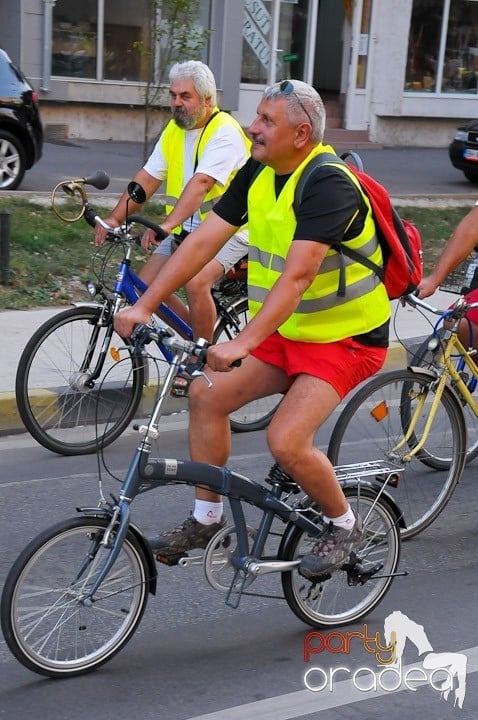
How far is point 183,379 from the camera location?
12.4ft

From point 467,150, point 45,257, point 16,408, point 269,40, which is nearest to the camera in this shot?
point 16,408

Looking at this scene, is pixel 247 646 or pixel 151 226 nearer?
pixel 247 646

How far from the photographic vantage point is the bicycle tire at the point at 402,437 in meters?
4.88

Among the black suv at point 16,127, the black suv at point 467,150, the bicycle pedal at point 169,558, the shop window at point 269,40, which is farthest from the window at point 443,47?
the bicycle pedal at point 169,558

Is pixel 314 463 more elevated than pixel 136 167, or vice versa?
pixel 314 463

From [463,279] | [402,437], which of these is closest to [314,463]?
[402,437]

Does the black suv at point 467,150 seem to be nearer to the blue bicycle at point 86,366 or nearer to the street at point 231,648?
the blue bicycle at point 86,366

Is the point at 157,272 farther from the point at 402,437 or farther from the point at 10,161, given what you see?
the point at 10,161

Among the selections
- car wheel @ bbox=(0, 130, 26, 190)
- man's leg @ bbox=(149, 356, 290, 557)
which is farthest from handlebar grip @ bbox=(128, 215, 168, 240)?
car wheel @ bbox=(0, 130, 26, 190)

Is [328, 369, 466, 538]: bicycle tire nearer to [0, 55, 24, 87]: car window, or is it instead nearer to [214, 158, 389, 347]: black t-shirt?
[214, 158, 389, 347]: black t-shirt

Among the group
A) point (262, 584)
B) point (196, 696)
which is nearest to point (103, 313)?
point (262, 584)

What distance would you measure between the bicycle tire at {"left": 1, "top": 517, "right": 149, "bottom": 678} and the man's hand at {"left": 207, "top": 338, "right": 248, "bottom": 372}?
1.99 feet

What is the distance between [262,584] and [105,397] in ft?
6.17

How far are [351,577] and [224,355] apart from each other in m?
1.16
